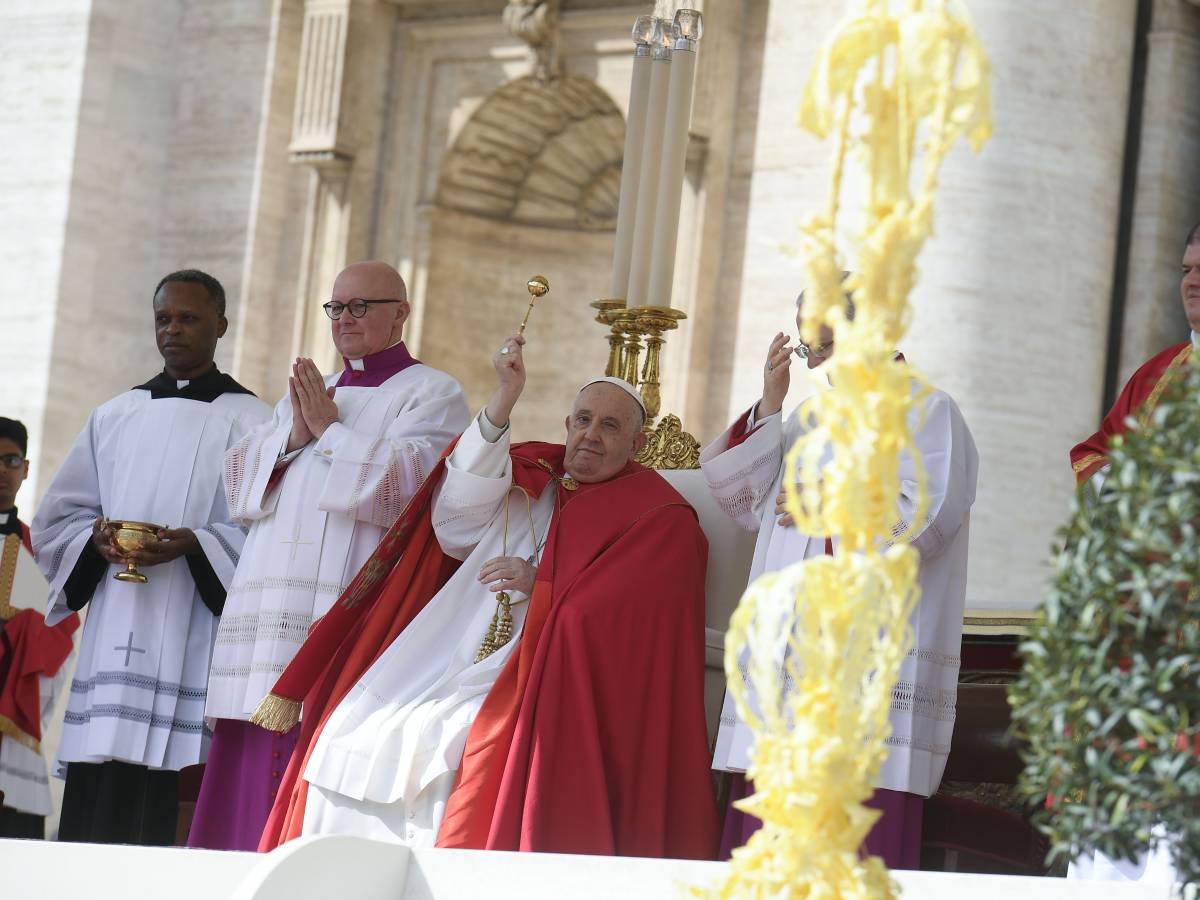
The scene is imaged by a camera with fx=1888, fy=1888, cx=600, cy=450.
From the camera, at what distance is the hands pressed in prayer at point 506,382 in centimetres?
519

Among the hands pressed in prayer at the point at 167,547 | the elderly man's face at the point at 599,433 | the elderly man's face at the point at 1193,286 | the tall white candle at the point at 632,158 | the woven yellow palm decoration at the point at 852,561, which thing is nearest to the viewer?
the woven yellow palm decoration at the point at 852,561

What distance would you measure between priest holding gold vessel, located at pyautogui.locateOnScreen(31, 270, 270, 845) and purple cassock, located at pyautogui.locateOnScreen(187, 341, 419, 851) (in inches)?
13.7

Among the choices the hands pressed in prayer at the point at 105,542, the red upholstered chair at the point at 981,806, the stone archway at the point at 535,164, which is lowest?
the red upholstered chair at the point at 981,806

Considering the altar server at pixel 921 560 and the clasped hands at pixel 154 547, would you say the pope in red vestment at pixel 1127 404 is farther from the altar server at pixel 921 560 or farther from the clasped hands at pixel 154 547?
the clasped hands at pixel 154 547

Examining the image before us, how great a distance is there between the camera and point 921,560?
483 cm

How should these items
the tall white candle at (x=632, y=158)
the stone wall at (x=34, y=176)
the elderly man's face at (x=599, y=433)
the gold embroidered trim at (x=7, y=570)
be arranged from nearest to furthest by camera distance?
the elderly man's face at (x=599, y=433), the tall white candle at (x=632, y=158), the gold embroidered trim at (x=7, y=570), the stone wall at (x=34, y=176)

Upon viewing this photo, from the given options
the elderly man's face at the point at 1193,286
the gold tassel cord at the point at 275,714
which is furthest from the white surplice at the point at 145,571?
the elderly man's face at the point at 1193,286

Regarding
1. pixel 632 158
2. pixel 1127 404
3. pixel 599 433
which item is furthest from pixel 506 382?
pixel 1127 404

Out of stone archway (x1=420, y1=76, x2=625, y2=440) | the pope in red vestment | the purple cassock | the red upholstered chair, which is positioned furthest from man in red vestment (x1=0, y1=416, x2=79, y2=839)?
stone archway (x1=420, y1=76, x2=625, y2=440)

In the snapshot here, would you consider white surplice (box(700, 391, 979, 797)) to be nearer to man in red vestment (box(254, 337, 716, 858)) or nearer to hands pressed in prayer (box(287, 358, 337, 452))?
man in red vestment (box(254, 337, 716, 858))

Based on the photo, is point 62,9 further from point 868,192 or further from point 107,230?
point 868,192

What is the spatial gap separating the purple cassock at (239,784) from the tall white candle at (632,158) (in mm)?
1417

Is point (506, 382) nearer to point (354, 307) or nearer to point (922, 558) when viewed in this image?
point (354, 307)

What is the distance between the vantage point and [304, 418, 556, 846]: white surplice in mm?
4824
